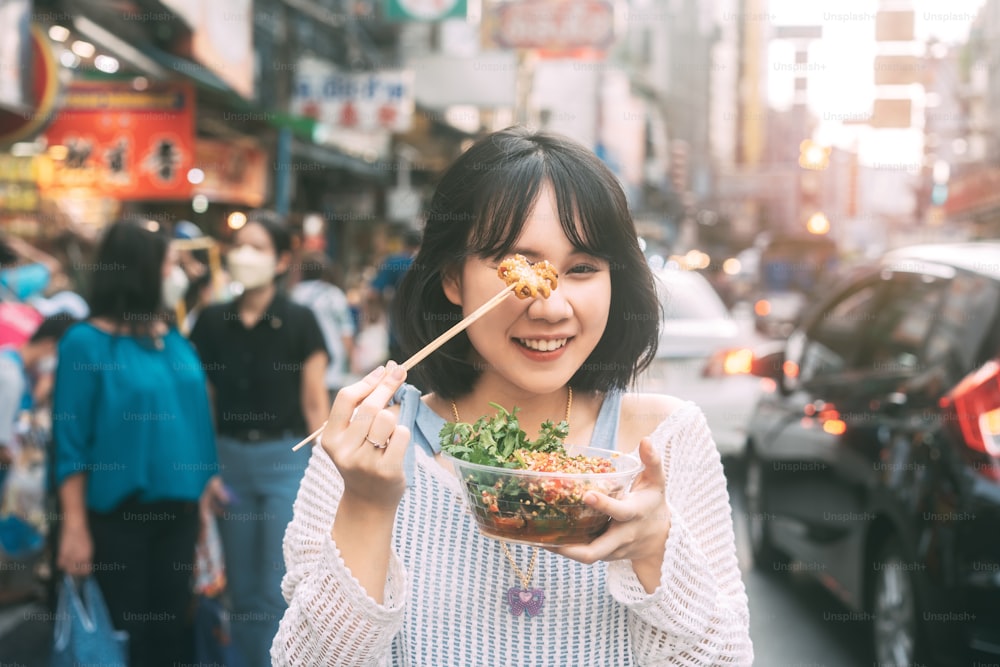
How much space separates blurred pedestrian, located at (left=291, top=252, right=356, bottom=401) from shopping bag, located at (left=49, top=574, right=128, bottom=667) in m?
3.53

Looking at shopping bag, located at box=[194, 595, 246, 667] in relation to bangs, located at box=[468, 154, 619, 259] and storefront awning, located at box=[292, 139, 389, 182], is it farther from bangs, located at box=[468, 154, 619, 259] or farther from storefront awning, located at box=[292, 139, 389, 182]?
storefront awning, located at box=[292, 139, 389, 182]

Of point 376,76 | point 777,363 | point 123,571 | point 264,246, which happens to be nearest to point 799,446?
point 777,363

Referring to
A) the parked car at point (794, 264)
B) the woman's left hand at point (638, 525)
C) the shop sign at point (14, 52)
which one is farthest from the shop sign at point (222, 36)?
the parked car at point (794, 264)

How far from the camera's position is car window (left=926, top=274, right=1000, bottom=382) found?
4.17 metres

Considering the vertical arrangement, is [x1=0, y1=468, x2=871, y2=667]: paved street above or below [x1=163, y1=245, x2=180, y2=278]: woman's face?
below

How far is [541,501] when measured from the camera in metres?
1.59

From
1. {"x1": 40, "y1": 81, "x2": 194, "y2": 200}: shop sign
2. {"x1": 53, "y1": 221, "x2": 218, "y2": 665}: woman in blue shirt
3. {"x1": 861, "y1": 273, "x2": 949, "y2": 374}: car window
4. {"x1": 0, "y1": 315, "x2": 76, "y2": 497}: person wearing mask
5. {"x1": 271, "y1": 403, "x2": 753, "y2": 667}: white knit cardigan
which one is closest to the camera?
{"x1": 271, "y1": 403, "x2": 753, "y2": 667}: white knit cardigan

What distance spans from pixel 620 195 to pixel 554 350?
32cm

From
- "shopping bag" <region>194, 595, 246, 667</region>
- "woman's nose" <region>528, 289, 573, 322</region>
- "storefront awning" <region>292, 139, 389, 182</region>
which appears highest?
"storefront awning" <region>292, 139, 389, 182</region>

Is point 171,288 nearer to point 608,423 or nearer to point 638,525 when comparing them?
point 608,423

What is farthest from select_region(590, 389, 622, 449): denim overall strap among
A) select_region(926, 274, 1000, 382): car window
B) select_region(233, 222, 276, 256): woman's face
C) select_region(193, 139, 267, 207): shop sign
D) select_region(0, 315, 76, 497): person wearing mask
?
select_region(193, 139, 267, 207): shop sign

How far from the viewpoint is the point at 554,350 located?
71.5 inches

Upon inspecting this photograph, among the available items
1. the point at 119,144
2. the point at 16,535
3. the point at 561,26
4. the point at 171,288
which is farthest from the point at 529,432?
the point at 561,26

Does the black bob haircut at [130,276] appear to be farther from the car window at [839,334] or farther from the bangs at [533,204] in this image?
the car window at [839,334]
